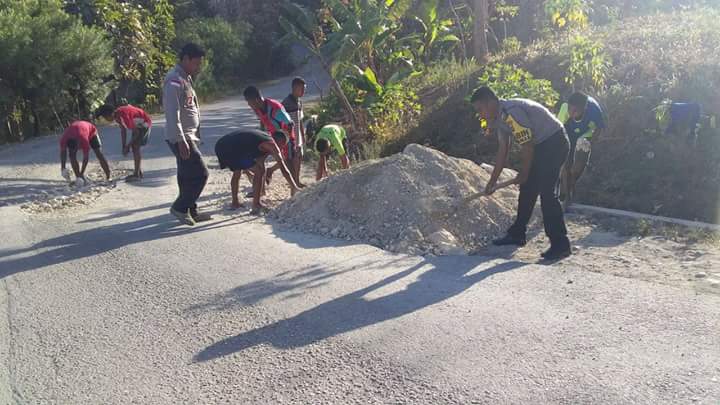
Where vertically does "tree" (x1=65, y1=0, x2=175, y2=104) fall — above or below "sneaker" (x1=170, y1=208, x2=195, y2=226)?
above

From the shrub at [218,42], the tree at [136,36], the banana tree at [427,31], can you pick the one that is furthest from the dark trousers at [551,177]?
the shrub at [218,42]

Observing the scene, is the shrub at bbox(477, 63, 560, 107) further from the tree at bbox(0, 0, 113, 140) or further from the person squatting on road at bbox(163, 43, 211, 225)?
the tree at bbox(0, 0, 113, 140)

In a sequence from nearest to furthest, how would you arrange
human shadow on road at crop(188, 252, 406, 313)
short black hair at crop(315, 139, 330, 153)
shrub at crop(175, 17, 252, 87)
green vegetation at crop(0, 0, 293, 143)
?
1. human shadow on road at crop(188, 252, 406, 313)
2. short black hair at crop(315, 139, 330, 153)
3. green vegetation at crop(0, 0, 293, 143)
4. shrub at crop(175, 17, 252, 87)

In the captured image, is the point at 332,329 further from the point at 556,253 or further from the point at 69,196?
the point at 69,196

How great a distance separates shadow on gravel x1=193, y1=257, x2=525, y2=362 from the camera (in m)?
4.68

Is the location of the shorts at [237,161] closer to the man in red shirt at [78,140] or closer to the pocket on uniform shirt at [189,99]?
the pocket on uniform shirt at [189,99]

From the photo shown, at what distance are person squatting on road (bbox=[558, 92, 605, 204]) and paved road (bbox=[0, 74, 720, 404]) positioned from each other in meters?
2.41

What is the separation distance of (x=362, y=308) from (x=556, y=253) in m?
2.23

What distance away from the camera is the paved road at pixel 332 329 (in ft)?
13.1

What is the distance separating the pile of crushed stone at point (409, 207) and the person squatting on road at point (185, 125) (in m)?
1.11

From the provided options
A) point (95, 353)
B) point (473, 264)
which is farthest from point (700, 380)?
point (95, 353)

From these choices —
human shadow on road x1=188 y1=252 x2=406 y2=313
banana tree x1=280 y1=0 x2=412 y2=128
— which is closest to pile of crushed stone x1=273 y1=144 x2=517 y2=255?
human shadow on road x1=188 y1=252 x2=406 y2=313

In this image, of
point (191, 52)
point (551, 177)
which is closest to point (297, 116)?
point (191, 52)

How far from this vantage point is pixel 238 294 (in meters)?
5.61
